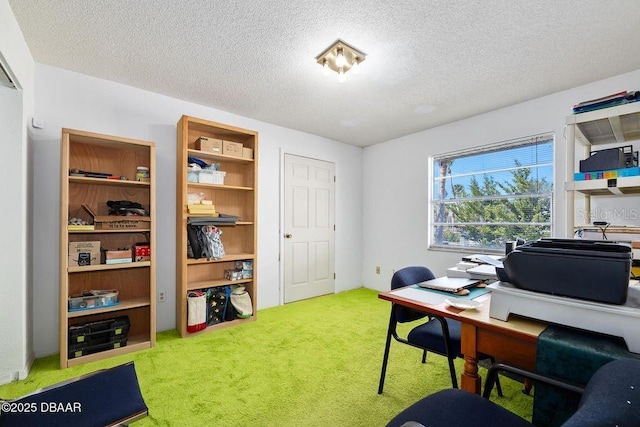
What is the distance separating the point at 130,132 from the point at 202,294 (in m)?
1.80

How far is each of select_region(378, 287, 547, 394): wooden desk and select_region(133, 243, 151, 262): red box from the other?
2.50m

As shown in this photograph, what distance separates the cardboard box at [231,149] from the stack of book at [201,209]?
61cm

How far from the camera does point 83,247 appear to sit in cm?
237

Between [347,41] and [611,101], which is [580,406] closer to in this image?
[611,101]

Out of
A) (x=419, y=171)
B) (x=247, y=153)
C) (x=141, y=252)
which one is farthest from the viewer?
(x=419, y=171)

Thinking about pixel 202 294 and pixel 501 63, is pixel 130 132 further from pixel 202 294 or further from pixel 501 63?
pixel 501 63

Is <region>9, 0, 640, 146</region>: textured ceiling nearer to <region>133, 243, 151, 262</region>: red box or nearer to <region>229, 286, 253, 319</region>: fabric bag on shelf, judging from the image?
<region>133, 243, 151, 262</region>: red box

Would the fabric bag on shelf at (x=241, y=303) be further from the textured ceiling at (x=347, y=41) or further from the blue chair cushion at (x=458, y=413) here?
the blue chair cushion at (x=458, y=413)

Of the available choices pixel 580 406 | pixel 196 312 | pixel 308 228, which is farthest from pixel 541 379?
pixel 308 228

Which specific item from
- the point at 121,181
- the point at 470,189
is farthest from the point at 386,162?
the point at 121,181

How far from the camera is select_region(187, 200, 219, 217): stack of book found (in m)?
2.87

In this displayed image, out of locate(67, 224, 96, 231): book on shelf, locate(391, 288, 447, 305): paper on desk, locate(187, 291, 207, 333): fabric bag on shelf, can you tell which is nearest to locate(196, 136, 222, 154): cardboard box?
locate(67, 224, 96, 231): book on shelf

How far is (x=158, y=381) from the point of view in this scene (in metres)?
2.04

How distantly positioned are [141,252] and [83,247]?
42 cm
